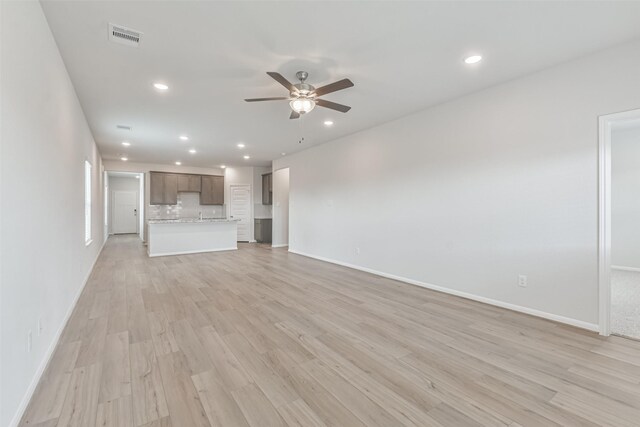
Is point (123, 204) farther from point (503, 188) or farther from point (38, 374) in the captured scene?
point (503, 188)

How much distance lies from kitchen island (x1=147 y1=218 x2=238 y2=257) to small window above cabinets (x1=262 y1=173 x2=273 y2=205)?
6.53 feet

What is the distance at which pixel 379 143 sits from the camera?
197 inches

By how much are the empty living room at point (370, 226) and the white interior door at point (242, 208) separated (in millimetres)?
4972

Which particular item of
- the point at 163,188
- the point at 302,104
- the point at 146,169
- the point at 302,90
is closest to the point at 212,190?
the point at 163,188

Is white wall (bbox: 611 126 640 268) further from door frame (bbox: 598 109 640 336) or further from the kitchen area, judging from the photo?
the kitchen area

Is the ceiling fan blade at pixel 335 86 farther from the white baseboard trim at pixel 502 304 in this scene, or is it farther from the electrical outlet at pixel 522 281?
the white baseboard trim at pixel 502 304

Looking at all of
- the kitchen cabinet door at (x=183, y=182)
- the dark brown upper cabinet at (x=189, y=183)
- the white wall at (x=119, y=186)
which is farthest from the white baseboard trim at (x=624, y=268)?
the white wall at (x=119, y=186)

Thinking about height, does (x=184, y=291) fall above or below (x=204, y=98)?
below

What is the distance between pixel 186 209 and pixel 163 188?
41.2 inches

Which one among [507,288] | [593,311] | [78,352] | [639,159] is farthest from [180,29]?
[639,159]

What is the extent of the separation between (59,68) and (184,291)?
9.53ft

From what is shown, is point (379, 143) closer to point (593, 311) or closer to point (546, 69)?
point (546, 69)

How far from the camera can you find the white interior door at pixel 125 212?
39.0ft

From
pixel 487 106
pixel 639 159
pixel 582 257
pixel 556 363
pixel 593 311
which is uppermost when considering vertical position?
pixel 487 106
